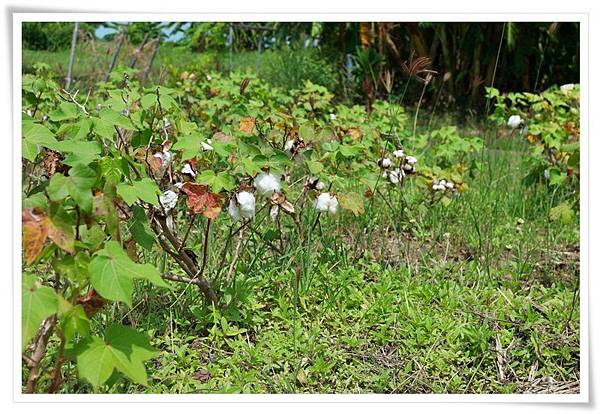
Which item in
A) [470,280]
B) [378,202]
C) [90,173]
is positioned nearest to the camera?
[90,173]

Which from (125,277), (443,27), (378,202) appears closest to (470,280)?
(378,202)

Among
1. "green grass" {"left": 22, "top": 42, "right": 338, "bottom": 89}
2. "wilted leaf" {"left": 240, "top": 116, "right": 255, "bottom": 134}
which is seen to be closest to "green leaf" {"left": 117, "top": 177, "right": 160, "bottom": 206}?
"wilted leaf" {"left": 240, "top": 116, "right": 255, "bottom": 134}

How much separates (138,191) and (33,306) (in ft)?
1.32

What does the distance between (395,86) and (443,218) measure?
467 centimetres

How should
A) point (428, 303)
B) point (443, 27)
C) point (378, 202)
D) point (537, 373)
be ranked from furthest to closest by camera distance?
point (443, 27) < point (378, 202) < point (428, 303) < point (537, 373)

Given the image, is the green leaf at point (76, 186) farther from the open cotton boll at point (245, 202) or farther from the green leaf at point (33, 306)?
the open cotton boll at point (245, 202)

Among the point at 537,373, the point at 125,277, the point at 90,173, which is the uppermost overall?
the point at 90,173

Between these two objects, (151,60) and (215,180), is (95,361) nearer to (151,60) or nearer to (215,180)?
(215,180)

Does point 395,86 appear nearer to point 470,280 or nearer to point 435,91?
point 435,91

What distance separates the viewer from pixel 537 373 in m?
2.13

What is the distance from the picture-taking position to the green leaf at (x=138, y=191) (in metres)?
1.68

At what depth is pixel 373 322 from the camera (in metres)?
2.33

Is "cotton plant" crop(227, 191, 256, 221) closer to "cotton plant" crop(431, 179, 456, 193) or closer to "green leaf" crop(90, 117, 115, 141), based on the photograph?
"green leaf" crop(90, 117, 115, 141)

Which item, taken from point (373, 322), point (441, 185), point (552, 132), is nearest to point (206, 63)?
point (552, 132)
